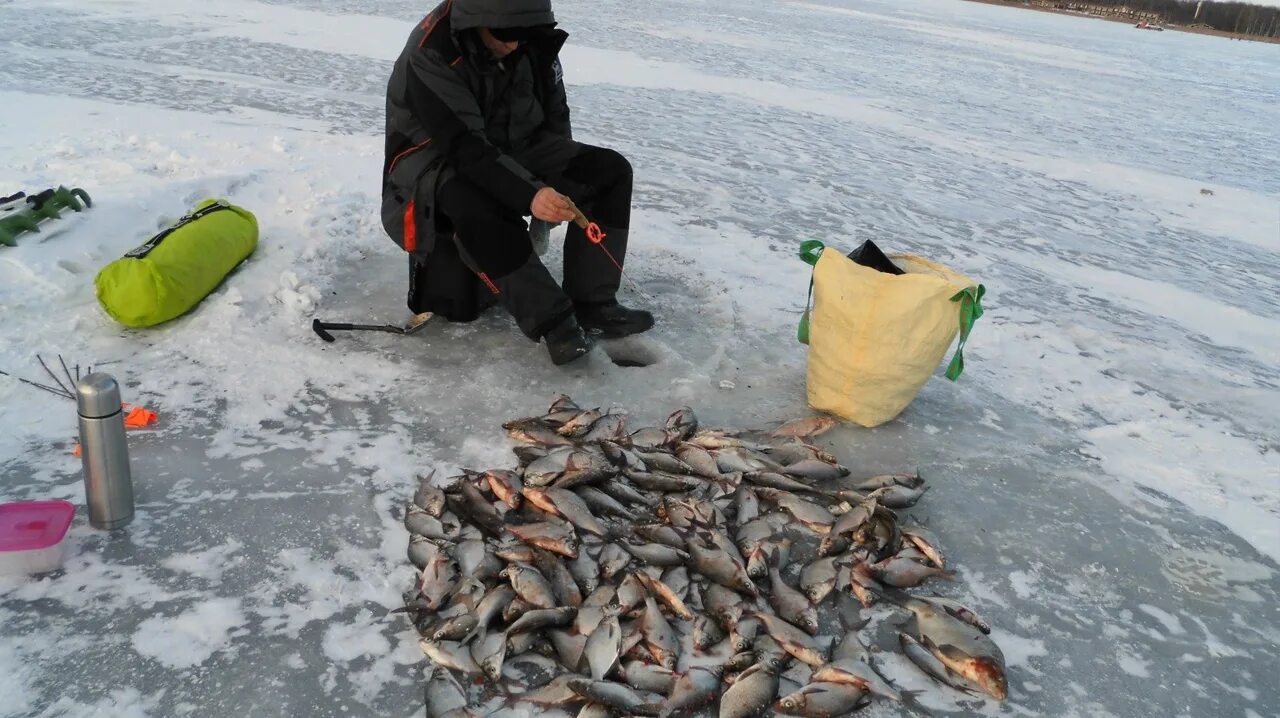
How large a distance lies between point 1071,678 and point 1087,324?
293cm

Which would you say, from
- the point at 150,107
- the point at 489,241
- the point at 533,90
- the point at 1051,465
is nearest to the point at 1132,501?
the point at 1051,465

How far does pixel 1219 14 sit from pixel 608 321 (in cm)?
5103

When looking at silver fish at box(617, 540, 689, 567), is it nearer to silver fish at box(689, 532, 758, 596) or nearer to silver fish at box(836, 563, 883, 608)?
silver fish at box(689, 532, 758, 596)

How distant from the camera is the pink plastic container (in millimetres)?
2348

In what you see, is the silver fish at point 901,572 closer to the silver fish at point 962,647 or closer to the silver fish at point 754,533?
the silver fish at point 962,647

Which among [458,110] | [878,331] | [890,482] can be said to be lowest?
[890,482]

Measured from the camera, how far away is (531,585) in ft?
8.00

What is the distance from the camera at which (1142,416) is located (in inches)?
153

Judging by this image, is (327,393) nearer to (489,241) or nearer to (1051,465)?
(489,241)

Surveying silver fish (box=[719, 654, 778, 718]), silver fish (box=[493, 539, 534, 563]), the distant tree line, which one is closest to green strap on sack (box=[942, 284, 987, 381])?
silver fish (box=[719, 654, 778, 718])

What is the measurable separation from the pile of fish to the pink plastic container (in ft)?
2.98

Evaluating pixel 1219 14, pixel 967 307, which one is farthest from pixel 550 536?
pixel 1219 14

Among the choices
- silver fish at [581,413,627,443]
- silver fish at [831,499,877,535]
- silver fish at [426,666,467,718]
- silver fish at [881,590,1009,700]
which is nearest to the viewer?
silver fish at [426,666,467,718]

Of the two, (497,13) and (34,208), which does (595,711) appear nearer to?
(497,13)
